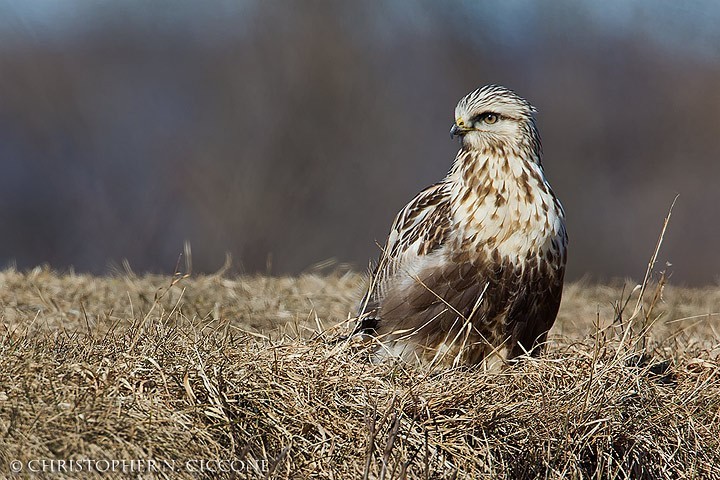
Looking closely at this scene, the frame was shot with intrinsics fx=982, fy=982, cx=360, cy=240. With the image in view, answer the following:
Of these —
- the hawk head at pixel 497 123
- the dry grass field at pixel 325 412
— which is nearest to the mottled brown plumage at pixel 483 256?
the hawk head at pixel 497 123

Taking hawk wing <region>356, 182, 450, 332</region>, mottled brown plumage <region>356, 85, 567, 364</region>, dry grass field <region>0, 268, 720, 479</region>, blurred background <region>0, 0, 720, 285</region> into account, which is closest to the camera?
dry grass field <region>0, 268, 720, 479</region>

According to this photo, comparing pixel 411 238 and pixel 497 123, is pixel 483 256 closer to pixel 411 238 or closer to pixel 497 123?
pixel 411 238

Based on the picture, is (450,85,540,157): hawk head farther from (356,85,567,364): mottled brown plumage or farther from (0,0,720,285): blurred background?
(0,0,720,285): blurred background

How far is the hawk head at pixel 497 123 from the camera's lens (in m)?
4.04

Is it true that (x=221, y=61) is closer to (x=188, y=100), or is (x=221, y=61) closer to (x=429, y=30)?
(x=188, y=100)

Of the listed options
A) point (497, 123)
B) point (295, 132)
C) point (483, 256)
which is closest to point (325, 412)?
point (483, 256)

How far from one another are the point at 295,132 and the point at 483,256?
9120mm

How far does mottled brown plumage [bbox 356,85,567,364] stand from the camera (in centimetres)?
386

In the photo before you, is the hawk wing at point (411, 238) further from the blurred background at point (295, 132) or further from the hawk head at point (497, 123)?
the blurred background at point (295, 132)

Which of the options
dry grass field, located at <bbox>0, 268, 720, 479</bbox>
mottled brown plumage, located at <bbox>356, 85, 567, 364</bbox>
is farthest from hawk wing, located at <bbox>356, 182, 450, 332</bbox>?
dry grass field, located at <bbox>0, 268, 720, 479</bbox>

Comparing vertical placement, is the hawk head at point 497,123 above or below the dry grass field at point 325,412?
above

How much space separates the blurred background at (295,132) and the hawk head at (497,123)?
27.7ft

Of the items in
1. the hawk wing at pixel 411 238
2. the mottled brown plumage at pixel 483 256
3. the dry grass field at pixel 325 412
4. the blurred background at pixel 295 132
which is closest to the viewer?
the dry grass field at pixel 325 412

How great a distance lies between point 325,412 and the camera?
10.0 ft
